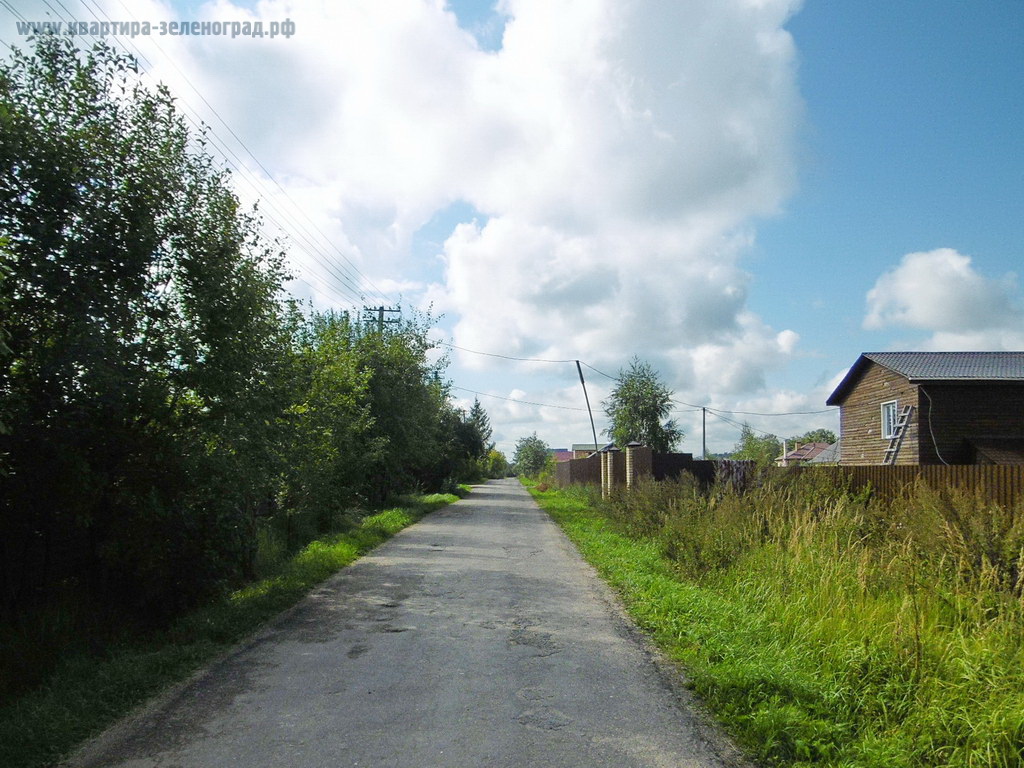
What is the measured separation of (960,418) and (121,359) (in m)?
22.9

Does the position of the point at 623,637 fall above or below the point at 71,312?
below

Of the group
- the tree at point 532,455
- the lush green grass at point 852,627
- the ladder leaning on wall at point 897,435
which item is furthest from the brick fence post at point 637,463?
the tree at point 532,455

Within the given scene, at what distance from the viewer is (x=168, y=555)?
722 cm

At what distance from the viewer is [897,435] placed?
22.9 m

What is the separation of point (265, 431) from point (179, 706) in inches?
178

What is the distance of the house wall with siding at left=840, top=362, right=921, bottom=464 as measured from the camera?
22.5 meters

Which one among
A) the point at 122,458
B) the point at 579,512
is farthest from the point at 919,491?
the point at 579,512

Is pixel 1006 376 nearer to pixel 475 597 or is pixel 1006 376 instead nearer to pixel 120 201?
pixel 475 597

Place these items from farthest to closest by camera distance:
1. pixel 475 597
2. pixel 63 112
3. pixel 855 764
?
pixel 475 597, pixel 63 112, pixel 855 764

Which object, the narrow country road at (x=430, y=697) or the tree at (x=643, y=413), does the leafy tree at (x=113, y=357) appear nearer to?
the narrow country road at (x=430, y=697)

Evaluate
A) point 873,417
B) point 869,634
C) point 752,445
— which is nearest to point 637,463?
point 873,417

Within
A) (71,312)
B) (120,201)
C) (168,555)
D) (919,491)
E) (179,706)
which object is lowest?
(179,706)

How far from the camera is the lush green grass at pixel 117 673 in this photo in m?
4.36

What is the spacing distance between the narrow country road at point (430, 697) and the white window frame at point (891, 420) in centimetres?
1841
